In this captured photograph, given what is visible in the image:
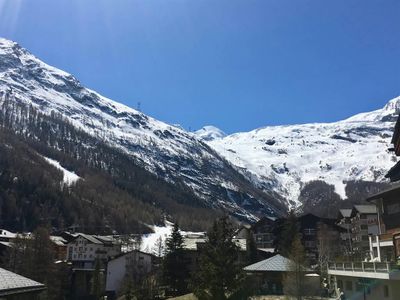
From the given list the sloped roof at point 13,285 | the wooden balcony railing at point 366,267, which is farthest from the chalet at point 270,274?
the sloped roof at point 13,285

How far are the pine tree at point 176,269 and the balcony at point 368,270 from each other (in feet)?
76.2

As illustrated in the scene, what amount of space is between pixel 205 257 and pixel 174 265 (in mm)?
23097

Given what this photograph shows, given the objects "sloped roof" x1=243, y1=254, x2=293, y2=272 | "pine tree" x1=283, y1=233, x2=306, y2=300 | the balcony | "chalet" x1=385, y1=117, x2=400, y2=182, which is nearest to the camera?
the balcony

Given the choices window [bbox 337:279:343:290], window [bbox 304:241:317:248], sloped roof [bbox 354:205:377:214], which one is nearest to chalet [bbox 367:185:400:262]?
window [bbox 337:279:343:290]

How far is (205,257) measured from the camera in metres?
46.8

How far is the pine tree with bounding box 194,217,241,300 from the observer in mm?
44844

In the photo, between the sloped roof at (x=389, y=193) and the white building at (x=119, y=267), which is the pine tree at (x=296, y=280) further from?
the white building at (x=119, y=267)

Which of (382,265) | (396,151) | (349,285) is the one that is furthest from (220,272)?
(396,151)

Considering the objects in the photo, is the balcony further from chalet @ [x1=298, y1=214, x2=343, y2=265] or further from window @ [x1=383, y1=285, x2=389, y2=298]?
chalet @ [x1=298, y1=214, x2=343, y2=265]

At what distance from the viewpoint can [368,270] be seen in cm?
4022

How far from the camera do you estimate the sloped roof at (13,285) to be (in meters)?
17.6

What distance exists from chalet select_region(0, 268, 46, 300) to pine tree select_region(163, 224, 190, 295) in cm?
4808

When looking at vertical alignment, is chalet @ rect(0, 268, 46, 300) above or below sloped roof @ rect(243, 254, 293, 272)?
below

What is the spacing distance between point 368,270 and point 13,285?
3015cm
